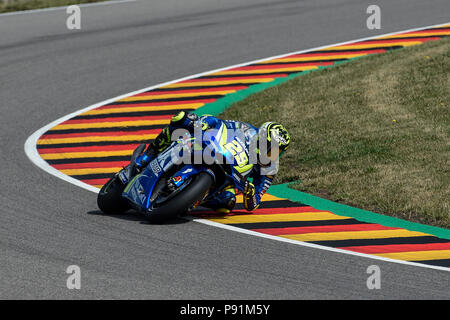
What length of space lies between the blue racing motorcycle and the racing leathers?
0.09 m

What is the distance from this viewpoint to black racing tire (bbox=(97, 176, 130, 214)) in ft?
35.7

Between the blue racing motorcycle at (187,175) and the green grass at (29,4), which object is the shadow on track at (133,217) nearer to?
the blue racing motorcycle at (187,175)

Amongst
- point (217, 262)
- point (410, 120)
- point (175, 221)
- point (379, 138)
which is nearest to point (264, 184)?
point (175, 221)

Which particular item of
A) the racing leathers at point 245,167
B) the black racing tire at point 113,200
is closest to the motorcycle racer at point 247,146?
the racing leathers at point 245,167

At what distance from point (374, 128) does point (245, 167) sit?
4147mm

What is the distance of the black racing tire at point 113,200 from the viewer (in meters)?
10.9

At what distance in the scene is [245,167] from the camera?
10.6 m

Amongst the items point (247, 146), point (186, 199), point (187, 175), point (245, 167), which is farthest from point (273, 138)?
point (186, 199)

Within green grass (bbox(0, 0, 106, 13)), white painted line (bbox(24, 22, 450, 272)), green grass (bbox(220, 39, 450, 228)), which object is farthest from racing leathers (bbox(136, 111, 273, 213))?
green grass (bbox(0, 0, 106, 13))

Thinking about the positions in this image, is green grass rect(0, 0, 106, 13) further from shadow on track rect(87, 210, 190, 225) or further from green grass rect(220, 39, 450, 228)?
shadow on track rect(87, 210, 190, 225)

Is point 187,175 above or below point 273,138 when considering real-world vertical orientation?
below

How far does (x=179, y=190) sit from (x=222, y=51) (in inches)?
391

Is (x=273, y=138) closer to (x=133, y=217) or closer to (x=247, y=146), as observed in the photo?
(x=247, y=146)

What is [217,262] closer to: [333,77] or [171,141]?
[171,141]
